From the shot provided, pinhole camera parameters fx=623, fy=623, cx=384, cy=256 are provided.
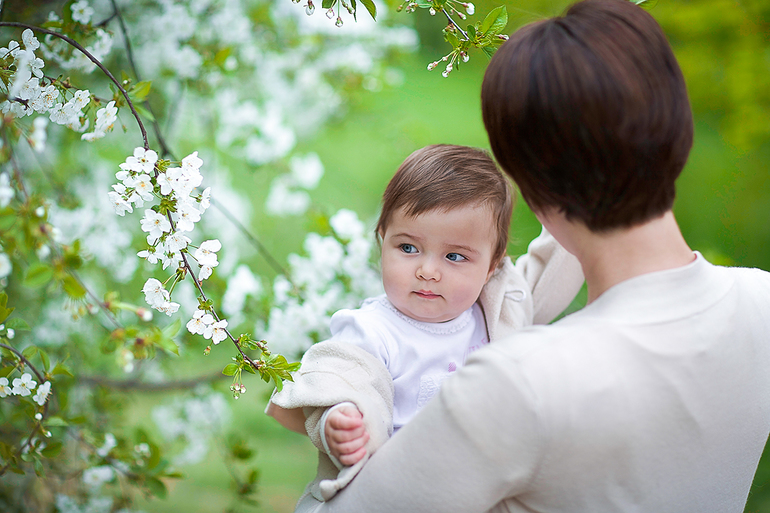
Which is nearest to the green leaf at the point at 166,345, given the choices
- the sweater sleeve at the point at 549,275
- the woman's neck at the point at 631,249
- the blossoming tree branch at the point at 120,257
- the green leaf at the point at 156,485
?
the blossoming tree branch at the point at 120,257

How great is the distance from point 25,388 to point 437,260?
0.95 m

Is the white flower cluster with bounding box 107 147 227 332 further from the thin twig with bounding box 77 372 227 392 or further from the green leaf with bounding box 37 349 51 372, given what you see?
the thin twig with bounding box 77 372 227 392

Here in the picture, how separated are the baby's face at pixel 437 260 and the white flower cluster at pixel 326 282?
0.73 m

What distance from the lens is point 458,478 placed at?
920 mm

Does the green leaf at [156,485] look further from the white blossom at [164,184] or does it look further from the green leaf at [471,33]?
the green leaf at [471,33]

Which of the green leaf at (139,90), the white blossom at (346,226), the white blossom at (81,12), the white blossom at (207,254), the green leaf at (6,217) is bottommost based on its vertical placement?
the white blossom at (346,226)

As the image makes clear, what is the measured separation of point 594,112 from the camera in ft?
2.98

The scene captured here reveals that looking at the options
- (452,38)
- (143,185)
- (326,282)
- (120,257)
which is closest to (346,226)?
(326,282)

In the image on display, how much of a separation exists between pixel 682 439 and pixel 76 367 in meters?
2.71

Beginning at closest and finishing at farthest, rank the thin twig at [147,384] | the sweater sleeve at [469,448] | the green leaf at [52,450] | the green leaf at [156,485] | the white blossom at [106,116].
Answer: the sweater sleeve at [469,448]
the white blossom at [106,116]
the green leaf at [52,450]
the green leaf at [156,485]
the thin twig at [147,384]

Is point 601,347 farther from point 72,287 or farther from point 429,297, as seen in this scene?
point 72,287

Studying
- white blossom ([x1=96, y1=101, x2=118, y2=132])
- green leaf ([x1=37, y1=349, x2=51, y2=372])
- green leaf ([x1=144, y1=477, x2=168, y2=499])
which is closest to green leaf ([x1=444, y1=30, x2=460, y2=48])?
white blossom ([x1=96, y1=101, x2=118, y2=132])

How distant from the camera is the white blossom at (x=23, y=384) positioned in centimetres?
133

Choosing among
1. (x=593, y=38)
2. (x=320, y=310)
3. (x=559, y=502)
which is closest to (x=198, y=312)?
(x=559, y=502)
